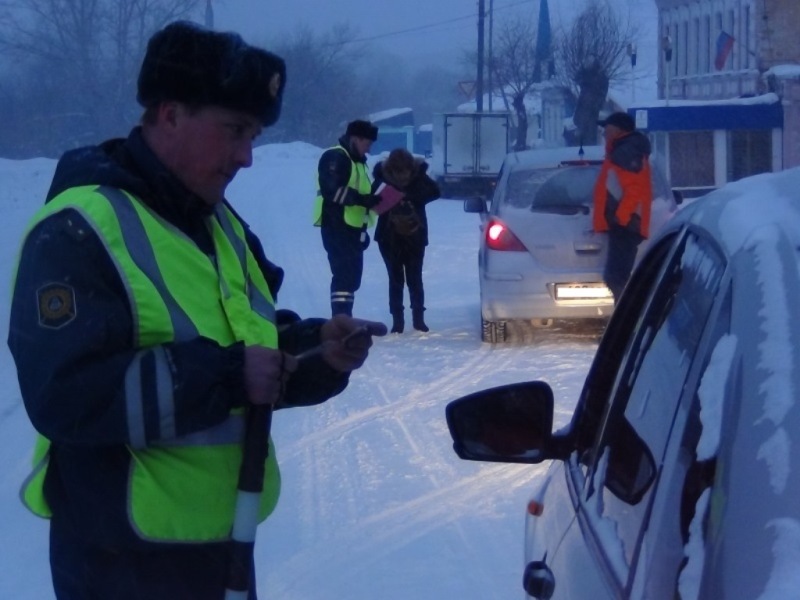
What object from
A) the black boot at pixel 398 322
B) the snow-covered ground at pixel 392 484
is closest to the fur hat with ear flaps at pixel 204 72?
the snow-covered ground at pixel 392 484

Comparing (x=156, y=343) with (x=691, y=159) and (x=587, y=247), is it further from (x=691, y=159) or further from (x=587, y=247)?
(x=691, y=159)

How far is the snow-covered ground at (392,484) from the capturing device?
5082mm

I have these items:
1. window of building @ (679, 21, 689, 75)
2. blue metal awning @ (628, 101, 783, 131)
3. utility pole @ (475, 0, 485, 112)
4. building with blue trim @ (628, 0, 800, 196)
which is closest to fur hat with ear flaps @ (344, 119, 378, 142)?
building with blue trim @ (628, 0, 800, 196)

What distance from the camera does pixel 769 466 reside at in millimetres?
1572

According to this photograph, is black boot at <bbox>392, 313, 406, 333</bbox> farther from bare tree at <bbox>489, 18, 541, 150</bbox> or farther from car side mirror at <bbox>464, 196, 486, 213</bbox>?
bare tree at <bbox>489, 18, 541, 150</bbox>

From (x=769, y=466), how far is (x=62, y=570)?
1609 mm

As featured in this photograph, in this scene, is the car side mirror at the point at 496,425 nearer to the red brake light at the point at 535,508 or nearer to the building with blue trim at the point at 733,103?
the red brake light at the point at 535,508

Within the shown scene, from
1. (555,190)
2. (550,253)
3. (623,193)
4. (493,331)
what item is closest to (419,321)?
(493,331)

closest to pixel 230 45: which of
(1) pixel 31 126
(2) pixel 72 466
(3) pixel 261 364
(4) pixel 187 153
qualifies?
(4) pixel 187 153

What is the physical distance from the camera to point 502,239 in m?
10.5

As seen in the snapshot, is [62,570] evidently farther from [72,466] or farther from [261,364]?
[261,364]

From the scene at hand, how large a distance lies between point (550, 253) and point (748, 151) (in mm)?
25267

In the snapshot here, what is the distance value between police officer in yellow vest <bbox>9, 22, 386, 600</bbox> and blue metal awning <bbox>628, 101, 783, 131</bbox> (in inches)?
1185

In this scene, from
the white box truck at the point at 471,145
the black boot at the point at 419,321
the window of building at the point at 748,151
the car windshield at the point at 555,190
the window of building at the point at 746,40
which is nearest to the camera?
the car windshield at the point at 555,190
